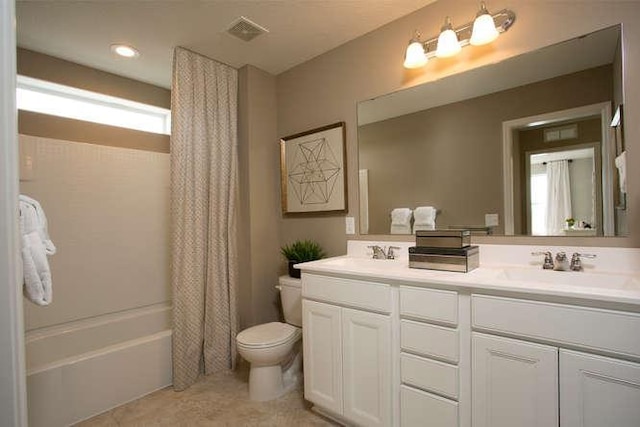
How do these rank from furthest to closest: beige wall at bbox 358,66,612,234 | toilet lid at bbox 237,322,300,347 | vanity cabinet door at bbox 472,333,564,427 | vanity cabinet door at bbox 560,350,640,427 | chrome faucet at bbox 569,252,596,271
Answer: toilet lid at bbox 237,322,300,347, beige wall at bbox 358,66,612,234, chrome faucet at bbox 569,252,596,271, vanity cabinet door at bbox 472,333,564,427, vanity cabinet door at bbox 560,350,640,427

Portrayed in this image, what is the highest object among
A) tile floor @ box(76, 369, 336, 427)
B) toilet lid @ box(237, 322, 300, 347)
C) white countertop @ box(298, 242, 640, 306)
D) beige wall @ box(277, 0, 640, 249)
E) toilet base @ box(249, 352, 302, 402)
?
beige wall @ box(277, 0, 640, 249)

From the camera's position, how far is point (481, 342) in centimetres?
123

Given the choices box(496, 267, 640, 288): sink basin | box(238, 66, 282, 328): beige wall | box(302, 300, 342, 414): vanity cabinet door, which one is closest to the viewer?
box(496, 267, 640, 288): sink basin

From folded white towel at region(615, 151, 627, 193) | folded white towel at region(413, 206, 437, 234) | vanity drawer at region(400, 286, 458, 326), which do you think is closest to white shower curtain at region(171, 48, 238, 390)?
folded white towel at region(413, 206, 437, 234)

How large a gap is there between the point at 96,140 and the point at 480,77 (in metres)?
2.77

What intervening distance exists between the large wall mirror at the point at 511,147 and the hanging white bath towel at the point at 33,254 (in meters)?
1.71

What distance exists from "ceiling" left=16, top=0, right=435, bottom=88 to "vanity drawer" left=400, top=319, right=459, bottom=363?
1797 millimetres

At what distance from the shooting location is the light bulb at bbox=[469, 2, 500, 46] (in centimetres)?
157

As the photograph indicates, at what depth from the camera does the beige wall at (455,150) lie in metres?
1.53

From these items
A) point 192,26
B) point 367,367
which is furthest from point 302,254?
point 192,26

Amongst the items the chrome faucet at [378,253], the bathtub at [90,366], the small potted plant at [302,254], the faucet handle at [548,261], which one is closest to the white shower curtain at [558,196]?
the faucet handle at [548,261]

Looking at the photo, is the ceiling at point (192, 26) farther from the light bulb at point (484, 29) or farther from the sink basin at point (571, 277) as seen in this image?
the sink basin at point (571, 277)

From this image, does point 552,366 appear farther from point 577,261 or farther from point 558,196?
point 558,196

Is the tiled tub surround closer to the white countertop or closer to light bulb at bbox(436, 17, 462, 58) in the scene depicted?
the white countertop
